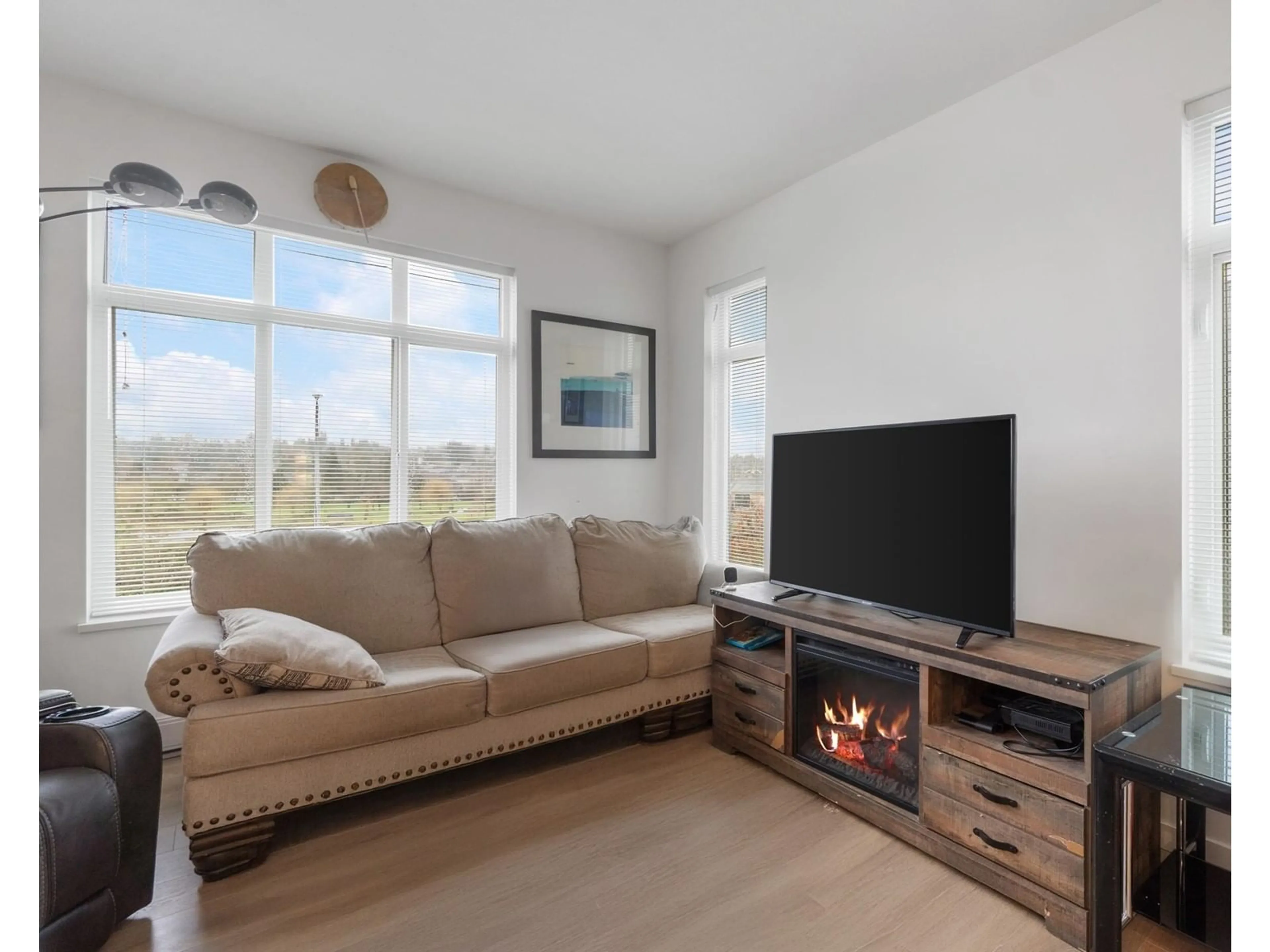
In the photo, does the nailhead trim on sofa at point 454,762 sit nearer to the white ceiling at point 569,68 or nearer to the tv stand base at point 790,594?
the tv stand base at point 790,594

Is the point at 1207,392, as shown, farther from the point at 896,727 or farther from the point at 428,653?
the point at 428,653

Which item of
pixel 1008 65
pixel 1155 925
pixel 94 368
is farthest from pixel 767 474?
pixel 94 368

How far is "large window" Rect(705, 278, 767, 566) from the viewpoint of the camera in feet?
12.0

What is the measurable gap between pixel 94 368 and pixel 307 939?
2375mm

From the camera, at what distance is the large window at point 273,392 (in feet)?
8.62

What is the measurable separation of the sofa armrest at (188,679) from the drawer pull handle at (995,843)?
7.48 ft

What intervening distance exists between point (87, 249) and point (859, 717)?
364 cm

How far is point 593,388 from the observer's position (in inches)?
154

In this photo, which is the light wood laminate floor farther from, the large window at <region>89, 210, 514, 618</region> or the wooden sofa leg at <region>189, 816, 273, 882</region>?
the large window at <region>89, 210, 514, 618</region>

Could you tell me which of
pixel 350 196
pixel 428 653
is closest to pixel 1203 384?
pixel 428 653

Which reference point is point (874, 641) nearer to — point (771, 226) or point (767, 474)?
point (767, 474)

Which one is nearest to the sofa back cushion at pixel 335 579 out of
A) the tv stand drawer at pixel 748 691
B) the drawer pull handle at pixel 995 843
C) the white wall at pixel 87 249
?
the white wall at pixel 87 249

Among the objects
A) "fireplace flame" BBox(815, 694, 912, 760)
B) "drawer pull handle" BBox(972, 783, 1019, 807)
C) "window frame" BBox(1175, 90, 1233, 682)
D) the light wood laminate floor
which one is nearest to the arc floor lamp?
the light wood laminate floor

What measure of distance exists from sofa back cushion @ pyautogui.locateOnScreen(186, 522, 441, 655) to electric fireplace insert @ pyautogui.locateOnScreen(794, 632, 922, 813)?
63.5 inches
